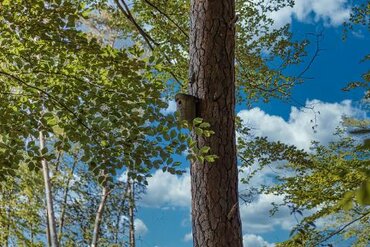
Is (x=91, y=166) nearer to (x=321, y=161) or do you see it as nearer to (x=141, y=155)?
(x=141, y=155)

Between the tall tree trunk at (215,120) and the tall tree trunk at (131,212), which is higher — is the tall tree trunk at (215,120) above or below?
below

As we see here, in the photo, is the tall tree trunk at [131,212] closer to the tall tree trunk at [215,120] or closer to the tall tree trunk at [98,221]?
the tall tree trunk at [98,221]

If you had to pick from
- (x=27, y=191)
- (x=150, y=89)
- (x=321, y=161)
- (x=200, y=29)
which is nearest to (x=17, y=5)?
(x=150, y=89)

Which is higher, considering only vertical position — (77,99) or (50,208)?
(50,208)

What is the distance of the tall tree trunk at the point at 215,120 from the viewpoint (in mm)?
3250

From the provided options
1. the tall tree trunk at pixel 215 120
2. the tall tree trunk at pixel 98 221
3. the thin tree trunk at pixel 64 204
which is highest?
the thin tree trunk at pixel 64 204

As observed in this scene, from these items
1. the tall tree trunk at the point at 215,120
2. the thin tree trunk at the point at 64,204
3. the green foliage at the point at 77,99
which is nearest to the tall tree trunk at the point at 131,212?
the thin tree trunk at the point at 64,204

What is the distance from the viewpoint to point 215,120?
3393mm

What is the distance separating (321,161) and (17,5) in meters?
6.15

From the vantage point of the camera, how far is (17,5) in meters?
4.09

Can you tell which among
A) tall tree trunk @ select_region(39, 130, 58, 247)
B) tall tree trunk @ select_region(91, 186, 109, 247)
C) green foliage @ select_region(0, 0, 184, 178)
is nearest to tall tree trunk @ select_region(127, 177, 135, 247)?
tall tree trunk @ select_region(91, 186, 109, 247)

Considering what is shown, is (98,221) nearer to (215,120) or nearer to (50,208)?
(50,208)

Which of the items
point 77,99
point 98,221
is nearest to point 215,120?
point 77,99

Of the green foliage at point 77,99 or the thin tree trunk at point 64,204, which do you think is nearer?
the green foliage at point 77,99
